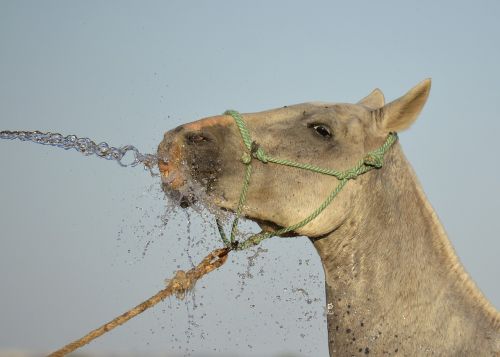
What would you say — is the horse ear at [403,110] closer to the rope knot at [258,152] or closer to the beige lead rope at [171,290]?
the rope knot at [258,152]

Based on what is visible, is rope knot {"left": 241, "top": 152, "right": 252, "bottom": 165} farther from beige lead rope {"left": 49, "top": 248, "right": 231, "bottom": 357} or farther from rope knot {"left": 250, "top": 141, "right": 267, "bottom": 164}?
beige lead rope {"left": 49, "top": 248, "right": 231, "bottom": 357}

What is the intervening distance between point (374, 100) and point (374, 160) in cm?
133

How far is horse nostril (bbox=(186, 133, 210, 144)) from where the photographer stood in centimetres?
548

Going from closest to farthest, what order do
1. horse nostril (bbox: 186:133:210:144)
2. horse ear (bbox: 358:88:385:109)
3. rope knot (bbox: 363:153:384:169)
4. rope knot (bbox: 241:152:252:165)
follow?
horse nostril (bbox: 186:133:210:144) < rope knot (bbox: 241:152:252:165) < rope knot (bbox: 363:153:384:169) < horse ear (bbox: 358:88:385:109)

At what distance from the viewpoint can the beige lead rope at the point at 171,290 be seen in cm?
566

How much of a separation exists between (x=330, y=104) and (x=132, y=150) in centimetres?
152

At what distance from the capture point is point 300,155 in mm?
5914

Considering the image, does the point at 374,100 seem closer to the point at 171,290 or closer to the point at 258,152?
the point at 258,152

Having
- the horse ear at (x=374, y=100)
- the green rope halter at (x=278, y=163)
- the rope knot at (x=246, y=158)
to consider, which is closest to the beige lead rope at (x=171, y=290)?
the green rope halter at (x=278, y=163)

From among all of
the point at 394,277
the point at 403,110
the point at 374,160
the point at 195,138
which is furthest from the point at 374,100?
the point at 195,138

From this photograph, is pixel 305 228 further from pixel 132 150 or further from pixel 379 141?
pixel 132 150

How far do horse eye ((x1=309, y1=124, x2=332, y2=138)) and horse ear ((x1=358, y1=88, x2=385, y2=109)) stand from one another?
912 mm

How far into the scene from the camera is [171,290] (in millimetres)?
5867

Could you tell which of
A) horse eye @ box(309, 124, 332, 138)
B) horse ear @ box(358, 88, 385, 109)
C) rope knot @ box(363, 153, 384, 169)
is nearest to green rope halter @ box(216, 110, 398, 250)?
rope knot @ box(363, 153, 384, 169)
